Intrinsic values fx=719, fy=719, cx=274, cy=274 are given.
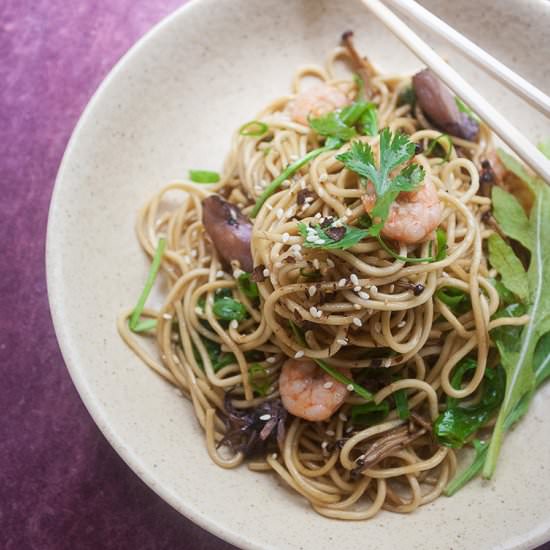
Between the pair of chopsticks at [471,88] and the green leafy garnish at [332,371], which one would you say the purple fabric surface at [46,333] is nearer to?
the green leafy garnish at [332,371]

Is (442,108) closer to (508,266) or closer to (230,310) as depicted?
(508,266)

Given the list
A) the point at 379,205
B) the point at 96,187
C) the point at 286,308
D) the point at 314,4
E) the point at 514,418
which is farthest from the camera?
the point at 314,4

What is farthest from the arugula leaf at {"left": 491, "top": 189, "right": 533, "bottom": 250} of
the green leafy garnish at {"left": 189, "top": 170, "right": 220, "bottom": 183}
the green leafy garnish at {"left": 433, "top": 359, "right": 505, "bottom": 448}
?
the green leafy garnish at {"left": 189, "top": 170, "right": 220, "bottom": 183}

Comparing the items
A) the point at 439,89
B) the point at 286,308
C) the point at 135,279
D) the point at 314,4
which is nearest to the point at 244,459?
the point at 286,308

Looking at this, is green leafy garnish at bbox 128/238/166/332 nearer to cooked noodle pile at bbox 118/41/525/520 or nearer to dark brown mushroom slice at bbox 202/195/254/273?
cooked noodle pile at bbox 118/41/525/520

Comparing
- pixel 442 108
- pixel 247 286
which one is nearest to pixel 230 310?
pixel 247 286

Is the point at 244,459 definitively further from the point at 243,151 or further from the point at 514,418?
the point at 243,151
